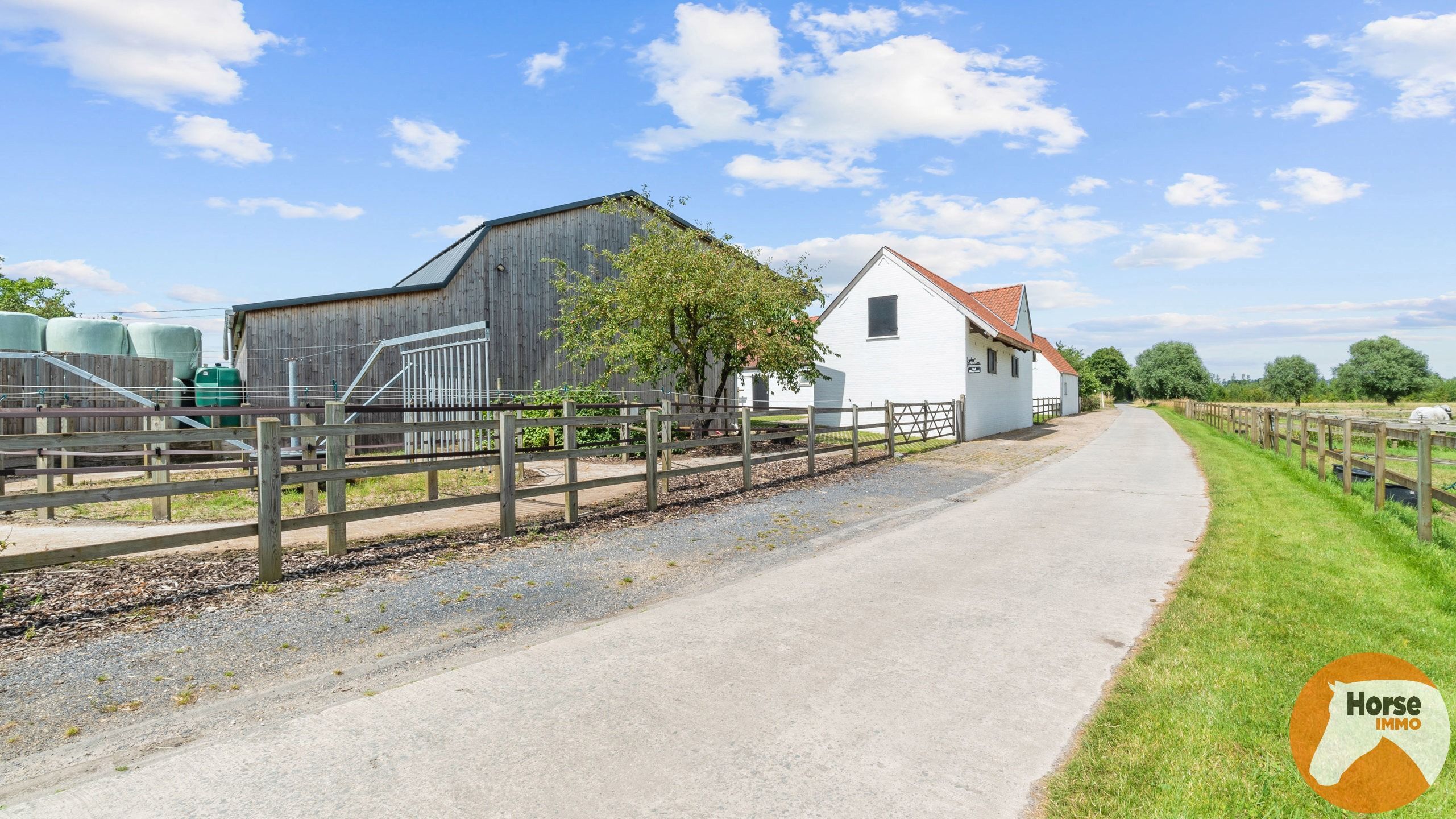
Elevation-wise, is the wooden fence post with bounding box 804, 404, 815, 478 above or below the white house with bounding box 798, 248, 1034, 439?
below

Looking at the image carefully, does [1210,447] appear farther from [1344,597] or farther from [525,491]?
[525,491]

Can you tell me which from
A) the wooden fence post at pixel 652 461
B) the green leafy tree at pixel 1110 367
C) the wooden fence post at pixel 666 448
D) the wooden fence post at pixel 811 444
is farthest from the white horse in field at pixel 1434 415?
the green leafy tree at pixel 1110 367

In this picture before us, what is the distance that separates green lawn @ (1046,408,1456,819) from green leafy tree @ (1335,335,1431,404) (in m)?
103

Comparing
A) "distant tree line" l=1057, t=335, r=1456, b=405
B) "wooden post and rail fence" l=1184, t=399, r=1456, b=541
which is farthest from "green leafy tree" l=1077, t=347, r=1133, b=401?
"wooden post and rail fence" l=1184, t=399, r=1456, b=541

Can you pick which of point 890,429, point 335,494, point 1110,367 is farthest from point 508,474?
point 1110,367

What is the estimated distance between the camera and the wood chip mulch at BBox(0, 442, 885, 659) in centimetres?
481

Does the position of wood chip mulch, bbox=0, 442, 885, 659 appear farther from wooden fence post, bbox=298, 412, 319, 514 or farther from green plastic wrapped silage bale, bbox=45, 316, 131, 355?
green plastic wrapped silage bale, bbox=45, 316, 131, 355

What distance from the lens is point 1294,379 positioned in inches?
4210

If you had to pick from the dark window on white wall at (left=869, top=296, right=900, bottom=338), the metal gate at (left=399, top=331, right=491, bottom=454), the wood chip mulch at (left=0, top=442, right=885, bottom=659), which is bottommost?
the wood chip mulch at (left=0, top=442, right=885, bottom=659)

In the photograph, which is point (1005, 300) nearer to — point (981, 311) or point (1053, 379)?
point (981, 311)

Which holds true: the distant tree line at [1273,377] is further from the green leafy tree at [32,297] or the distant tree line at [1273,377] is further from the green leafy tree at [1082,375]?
the green leafy tree at [32,297]

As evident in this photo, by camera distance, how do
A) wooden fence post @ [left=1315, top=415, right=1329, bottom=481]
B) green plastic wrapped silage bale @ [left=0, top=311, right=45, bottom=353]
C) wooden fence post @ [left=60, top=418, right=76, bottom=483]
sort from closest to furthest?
1. wooden fence post @ [left=60, top=418, right=76, bottom=483]
2. wooden fence post @ [left=1315, top=415, right=1329, bottom=481]
3. green plastic wrapped silage bale @ [left=0, top=311, right=45, bottom=353]

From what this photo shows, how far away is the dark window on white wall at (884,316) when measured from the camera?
25.1 m

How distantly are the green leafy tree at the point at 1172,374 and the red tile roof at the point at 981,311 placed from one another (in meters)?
75.1
